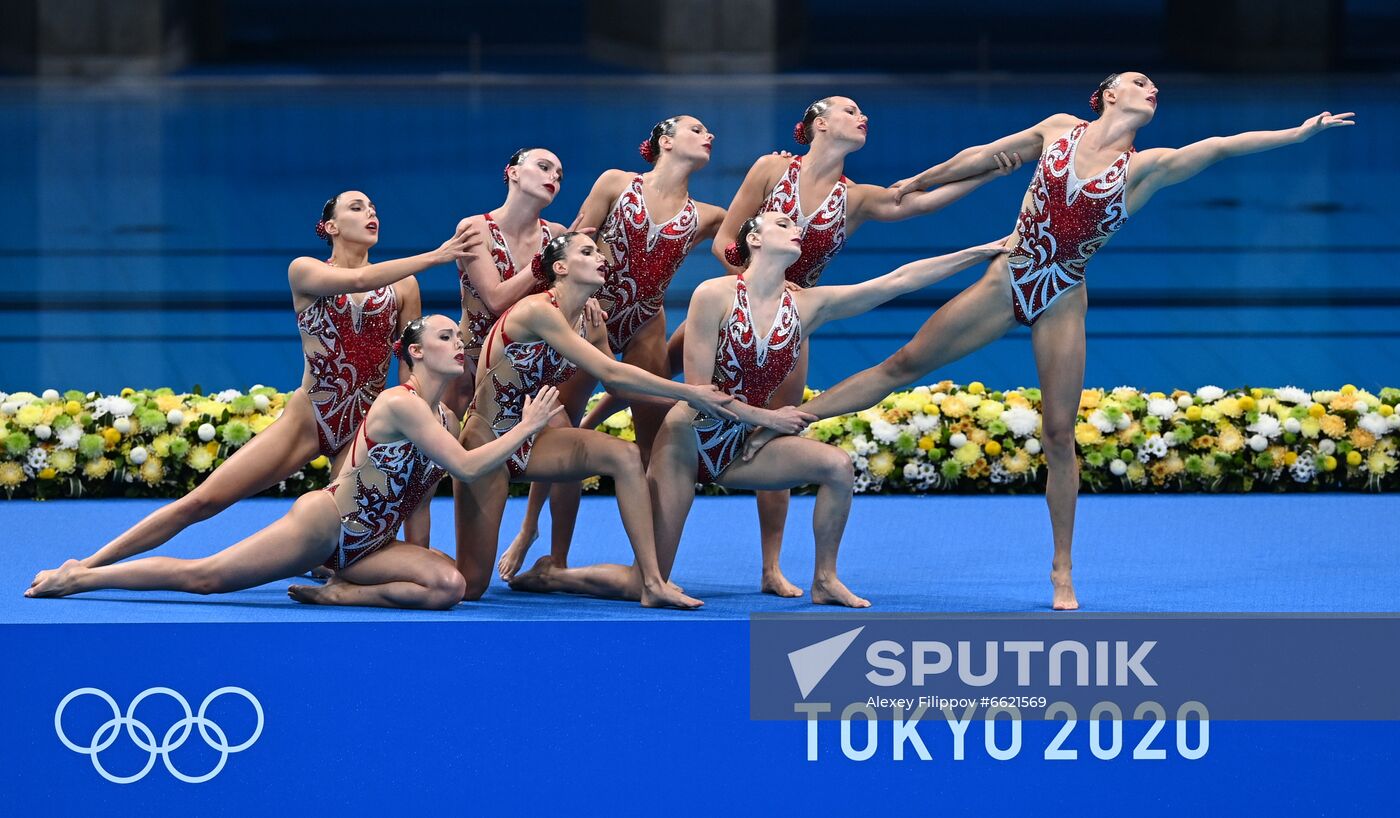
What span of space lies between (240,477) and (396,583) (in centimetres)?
69

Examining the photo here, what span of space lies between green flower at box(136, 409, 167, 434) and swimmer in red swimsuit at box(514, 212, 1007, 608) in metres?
2.35

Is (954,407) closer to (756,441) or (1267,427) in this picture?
(1267,427)

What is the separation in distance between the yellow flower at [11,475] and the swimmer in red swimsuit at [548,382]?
2.33m

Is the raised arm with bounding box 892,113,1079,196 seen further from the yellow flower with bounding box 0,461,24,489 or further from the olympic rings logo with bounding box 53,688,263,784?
the yellow flower with bounding box 0,461,24,489

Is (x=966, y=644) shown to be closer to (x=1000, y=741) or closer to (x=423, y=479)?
(x=1000, y=741)

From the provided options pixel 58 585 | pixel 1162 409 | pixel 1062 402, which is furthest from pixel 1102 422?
pixel 58 585

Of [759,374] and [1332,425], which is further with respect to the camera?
[1332,425]

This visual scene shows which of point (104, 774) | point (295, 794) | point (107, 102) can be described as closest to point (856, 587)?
point (295, 794)

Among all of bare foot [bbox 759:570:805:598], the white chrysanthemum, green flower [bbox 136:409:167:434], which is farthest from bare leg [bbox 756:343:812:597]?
green flower [bbox 136:409:167:434]

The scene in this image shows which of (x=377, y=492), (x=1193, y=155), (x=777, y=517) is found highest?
(x=1193, y=155)

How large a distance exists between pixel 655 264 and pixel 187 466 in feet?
7.75

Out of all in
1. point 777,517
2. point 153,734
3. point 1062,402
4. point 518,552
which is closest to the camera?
point 153,734

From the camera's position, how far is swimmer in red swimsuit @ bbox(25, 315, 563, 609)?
17.9 ft

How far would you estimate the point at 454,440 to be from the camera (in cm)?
548
